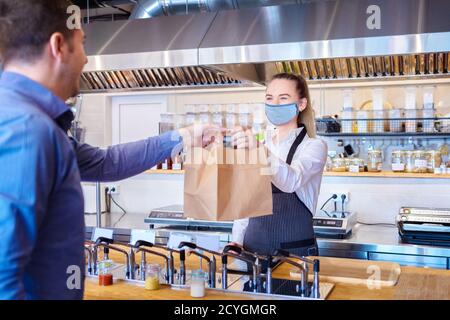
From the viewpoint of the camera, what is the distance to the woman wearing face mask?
240 cm

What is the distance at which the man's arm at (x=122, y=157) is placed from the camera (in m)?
1.69

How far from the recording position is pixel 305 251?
2.44m

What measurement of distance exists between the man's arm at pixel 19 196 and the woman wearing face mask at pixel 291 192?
146cm

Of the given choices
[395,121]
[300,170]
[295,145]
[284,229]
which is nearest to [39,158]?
[300,170]

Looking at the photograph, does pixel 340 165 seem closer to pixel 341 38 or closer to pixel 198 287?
pixel 341 38

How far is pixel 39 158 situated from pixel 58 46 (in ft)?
0.90

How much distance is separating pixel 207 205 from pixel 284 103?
0.94 meters

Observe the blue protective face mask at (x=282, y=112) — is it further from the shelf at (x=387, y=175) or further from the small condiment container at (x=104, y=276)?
the shelf at (x=387, y=175)

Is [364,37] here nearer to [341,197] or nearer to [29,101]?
[29,101]

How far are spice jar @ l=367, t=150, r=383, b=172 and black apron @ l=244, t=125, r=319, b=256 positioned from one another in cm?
172

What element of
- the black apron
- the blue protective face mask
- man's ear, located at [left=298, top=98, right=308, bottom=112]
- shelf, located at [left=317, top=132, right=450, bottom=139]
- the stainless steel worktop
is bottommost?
the stainless steel worktop

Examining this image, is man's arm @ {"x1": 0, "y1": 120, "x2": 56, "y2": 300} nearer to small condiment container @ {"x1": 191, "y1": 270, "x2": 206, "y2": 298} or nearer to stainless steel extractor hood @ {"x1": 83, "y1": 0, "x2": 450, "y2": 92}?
small condiment container @ {"x1": 191, "y1": 270, "x2": 206, "y2": 298}

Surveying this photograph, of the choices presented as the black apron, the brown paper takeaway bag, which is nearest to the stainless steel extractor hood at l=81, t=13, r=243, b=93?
the black apron
